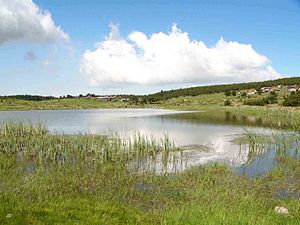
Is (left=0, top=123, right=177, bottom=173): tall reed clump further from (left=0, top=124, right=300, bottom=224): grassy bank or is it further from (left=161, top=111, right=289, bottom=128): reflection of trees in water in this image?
(left=161, top=111, right=289, bottom=128): reflection of trees in water

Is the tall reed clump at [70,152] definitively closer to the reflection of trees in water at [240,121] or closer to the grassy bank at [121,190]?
the grassy bank at [121,190]

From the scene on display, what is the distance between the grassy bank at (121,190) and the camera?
966 cm

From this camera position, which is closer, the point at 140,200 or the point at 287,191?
the point at 140,200

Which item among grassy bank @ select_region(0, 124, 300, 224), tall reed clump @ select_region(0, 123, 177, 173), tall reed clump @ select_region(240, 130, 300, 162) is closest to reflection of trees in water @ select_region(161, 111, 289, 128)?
tall reed clump @ select_region(240, 130, 300, 162)

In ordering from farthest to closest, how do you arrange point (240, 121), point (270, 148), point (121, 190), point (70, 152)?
point (240, 121) → point (270, 148) → point (70, 152) → point (121, 190)

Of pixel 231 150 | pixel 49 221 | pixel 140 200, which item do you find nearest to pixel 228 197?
pixel 140 200

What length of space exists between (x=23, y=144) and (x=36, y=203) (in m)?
16.6

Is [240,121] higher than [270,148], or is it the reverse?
[270,148]

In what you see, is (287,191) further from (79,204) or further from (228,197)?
(79,204)

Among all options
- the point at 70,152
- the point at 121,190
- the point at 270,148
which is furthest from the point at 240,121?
the point at 121,190

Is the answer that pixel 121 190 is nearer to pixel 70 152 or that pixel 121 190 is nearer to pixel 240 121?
pixel 70 152

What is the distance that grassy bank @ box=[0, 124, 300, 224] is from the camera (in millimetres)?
9656

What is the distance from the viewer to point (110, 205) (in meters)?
11.3

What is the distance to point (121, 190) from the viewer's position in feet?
46.8
